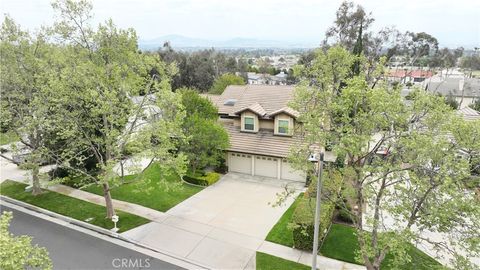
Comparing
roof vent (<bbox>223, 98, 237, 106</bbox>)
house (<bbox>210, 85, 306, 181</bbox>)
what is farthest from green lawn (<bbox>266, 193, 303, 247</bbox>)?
roof vent (<bbox>223, 98, 237, 106</bbox>)

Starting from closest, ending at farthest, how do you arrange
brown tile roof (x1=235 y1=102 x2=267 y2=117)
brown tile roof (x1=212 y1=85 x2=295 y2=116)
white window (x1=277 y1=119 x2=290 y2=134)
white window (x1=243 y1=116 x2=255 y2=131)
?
white window (x1=277 y1=119 x2=290 y2=134) → brown tile roof (x1=235 y1=102 x2=267 y2=117) → white window (x1=243 y1=116 x2=255 y2=131) → brown tile roof (x1=212 y1=85 x2=295 y2=116)

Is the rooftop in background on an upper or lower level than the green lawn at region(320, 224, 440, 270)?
upper

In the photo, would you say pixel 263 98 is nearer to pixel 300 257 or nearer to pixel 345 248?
pixel 345 248

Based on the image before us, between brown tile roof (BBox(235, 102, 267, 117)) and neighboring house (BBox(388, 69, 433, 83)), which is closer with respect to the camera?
brown tile roof (BBox(235, 102, 267, 117))

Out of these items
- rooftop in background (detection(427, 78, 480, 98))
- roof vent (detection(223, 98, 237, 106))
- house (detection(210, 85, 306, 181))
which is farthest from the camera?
rooftop in background (detection(427, 78, 480, 98))

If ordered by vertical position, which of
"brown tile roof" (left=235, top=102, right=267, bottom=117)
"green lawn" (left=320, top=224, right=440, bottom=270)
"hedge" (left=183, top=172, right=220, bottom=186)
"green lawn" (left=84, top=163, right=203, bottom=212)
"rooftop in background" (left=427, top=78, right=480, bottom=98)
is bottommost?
"green lawn" (left=320, top=224, right=440, bottom=270)

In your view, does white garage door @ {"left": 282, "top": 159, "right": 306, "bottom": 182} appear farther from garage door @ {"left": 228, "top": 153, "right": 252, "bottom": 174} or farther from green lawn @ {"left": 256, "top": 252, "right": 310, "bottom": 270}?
green lawn @ {"left": 256, "top": 252, "right": 310, "bottom": 270}

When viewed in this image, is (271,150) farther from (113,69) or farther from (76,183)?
(76,183)

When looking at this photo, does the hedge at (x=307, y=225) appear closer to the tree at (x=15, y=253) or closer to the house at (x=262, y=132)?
the house at (x=262, y=132)

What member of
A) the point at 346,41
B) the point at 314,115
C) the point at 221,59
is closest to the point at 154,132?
the point at 314,115
